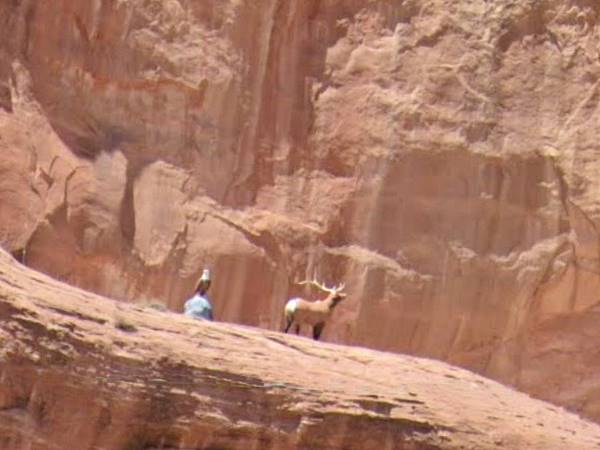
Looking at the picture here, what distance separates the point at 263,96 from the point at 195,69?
1.04 meters

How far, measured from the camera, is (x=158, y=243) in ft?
67.1

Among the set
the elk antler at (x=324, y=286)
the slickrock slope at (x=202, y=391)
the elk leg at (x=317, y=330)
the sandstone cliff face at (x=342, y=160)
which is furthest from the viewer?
the elk antler at (x=324, y=286)

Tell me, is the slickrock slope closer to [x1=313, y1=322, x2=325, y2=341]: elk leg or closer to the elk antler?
[x1=313, y1=322, x2=325, y2=341]: elk leg

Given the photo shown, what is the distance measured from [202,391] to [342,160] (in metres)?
9.24

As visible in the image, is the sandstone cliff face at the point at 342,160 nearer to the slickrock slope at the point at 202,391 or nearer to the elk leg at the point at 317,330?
the elk leg at the point at 317,330

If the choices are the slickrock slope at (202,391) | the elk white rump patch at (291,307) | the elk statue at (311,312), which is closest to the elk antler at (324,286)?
the elk statue at (311,312)

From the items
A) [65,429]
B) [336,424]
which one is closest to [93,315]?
[65,429]

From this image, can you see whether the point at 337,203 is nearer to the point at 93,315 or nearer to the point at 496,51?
the point at 496,51

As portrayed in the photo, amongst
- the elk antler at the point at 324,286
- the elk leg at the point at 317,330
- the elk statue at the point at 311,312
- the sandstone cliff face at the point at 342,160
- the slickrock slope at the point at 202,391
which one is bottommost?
the slickrock slope at the point at 202,391

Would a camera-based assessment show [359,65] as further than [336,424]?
Yes

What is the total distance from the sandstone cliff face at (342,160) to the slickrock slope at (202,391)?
6801 millimetres

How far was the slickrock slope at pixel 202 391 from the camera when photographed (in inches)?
474

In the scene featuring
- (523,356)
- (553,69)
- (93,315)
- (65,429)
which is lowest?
(65,429)

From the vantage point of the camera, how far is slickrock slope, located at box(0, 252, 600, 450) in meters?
12.0
